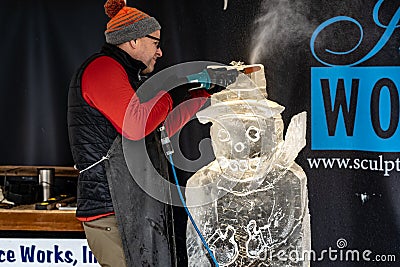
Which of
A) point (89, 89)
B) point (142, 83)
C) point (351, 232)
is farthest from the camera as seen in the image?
point (351, 232)

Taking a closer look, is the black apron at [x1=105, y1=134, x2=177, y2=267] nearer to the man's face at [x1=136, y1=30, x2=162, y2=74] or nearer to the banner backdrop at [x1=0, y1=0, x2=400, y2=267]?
the man's face at [x1=136, y1=30, x2=162, y2=74]

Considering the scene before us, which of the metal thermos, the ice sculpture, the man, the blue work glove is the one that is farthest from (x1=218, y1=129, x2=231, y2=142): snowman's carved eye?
the metal thermos

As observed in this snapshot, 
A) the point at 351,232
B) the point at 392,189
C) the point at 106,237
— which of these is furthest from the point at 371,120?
the point at 106,237

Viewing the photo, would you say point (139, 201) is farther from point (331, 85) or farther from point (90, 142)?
point (331, 85)

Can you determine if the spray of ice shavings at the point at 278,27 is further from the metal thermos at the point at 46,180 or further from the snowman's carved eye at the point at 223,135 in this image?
the metal thermos at the point at 46,180

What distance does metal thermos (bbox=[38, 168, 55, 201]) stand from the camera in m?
3.18

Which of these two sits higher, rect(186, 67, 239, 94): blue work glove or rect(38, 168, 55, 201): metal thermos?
rect(186, 67, 239, 94): blue work glove

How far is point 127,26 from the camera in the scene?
2.51 meters

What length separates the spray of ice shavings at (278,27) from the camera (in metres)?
2.88

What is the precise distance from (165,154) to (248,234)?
22.0 inches

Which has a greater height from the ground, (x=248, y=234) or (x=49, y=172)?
(x=49, y=172)

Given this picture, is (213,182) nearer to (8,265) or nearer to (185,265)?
(185,265)

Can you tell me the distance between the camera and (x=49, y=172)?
3184 mm

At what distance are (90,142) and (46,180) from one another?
0.90m
